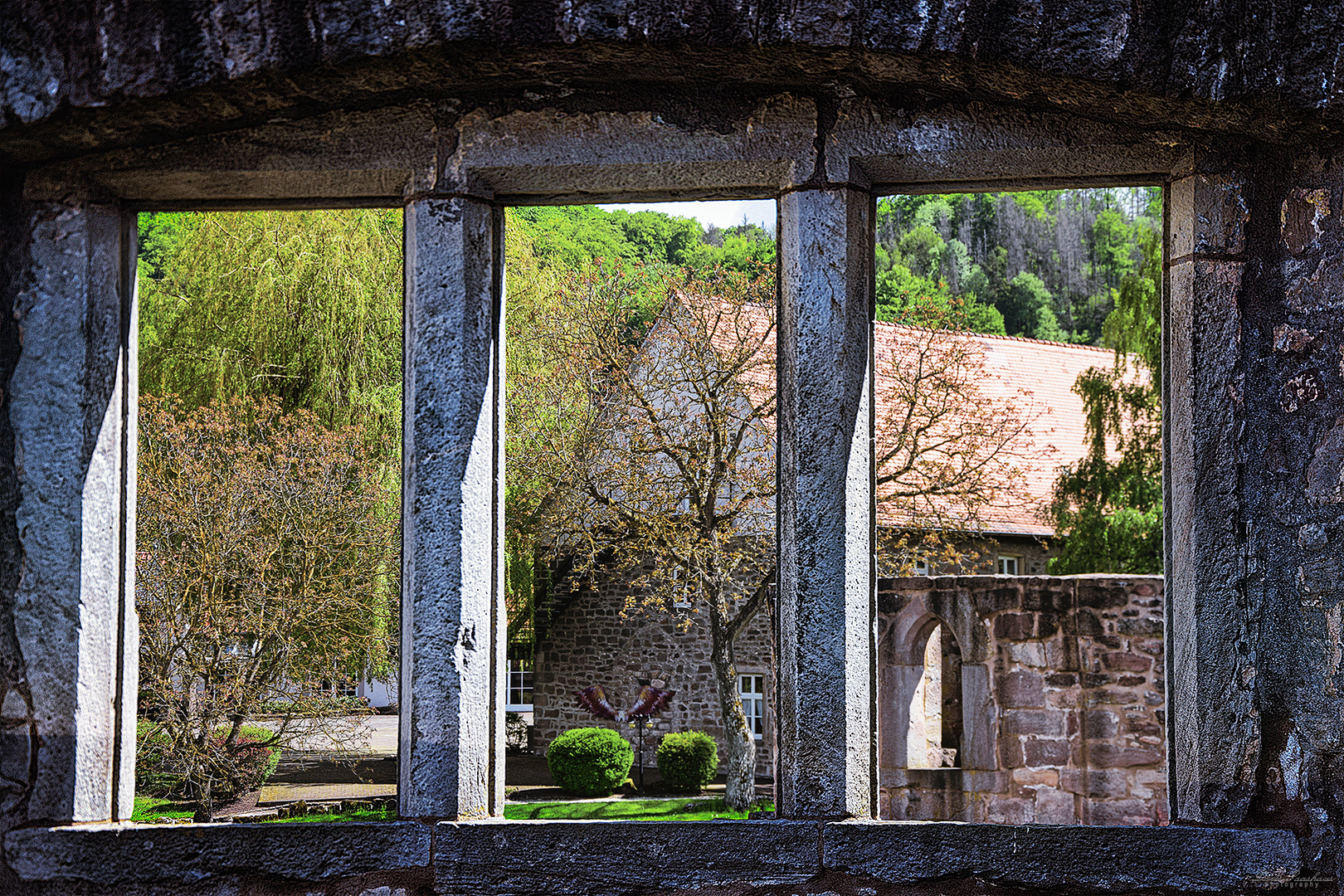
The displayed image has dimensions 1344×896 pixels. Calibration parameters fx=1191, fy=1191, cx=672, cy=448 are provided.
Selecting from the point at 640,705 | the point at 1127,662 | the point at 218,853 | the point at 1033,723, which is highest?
the point at 218,853

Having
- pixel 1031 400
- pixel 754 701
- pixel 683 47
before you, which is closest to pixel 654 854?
pixel 683 47

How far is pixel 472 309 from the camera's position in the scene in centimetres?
256

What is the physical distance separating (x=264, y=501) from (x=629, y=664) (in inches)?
336

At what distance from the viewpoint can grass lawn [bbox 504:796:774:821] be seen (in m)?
11.9

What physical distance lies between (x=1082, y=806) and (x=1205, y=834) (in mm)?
4998

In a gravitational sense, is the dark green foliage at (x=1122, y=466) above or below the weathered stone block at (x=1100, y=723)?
above

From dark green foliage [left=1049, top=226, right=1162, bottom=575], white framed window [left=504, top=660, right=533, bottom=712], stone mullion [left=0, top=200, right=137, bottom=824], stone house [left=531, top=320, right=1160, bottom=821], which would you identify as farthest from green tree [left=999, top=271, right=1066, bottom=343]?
stone mullion [left=0, top=200, right=137, bottom=824]

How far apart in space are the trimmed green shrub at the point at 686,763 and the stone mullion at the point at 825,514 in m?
11.8

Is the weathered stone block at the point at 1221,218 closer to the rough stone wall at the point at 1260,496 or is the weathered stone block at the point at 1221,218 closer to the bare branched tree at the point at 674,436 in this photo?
the rough stone wall at the point at 1260,496

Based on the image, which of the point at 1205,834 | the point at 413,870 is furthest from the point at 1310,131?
the point at 413,870

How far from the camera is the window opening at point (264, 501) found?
28.2 ft

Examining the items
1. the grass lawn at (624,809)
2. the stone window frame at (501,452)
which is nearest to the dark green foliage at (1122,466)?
the grass lawn at (624,809)

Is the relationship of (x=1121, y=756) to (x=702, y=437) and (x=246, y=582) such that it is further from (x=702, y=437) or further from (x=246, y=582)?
(x=246, y=582)

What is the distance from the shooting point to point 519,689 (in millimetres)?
19062
